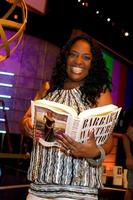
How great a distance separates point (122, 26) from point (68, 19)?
3.27ft

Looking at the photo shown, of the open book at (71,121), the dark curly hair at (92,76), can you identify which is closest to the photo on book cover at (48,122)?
the open book at (71,121)

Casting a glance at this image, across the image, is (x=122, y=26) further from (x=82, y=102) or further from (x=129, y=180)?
(x=82, y=102)

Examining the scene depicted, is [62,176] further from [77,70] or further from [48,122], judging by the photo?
[77,70]

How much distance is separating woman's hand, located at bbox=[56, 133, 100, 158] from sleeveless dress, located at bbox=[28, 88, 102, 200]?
2.1 inches

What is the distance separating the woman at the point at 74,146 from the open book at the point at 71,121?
26 millimetres

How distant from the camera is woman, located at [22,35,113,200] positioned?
4.50ft

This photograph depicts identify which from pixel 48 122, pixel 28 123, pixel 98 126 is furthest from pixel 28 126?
pixel 98 126

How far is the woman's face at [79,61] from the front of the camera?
1489 mm

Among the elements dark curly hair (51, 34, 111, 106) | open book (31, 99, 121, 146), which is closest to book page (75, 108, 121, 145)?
open book (31, 99, 121, 146)

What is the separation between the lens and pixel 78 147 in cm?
132

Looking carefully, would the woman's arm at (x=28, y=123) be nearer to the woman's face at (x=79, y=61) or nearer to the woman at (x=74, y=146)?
the woman at (x=74, y=146)

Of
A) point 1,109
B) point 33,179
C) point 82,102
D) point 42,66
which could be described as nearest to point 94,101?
point 82,102

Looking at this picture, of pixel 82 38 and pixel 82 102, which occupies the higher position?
pixel 82 38

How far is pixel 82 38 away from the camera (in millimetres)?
1529
